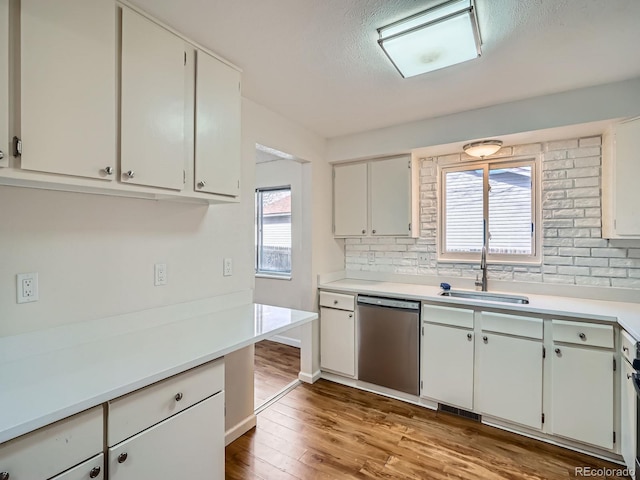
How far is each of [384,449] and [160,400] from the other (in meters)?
1.56

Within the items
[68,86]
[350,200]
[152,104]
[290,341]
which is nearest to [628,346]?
[350,200]

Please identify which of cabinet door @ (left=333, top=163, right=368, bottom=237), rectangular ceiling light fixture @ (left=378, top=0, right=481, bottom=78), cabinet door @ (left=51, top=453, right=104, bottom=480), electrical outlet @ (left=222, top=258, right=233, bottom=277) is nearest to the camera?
cabinet door @ (left=51, top=453, right=104, bottom=480)

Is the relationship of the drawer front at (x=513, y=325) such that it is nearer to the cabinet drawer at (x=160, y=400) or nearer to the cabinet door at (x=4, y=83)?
the cabinet drawer at (x=160, y=400)

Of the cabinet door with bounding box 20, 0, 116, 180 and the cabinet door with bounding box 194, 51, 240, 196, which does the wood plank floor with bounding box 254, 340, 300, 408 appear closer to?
A: the cabinet door with bounding box 194, 51, 240, 196

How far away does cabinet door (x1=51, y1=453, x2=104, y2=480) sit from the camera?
98cm

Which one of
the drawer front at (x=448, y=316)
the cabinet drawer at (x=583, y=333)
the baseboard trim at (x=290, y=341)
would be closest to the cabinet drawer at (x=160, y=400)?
the drawer front at (x=448, y=316)

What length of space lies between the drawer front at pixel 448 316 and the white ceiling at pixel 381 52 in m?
1.62

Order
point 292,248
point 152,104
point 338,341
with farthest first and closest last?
point 292,248
point 338,341
point 152,104

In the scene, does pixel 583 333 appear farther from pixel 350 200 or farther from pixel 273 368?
pixel 273 368

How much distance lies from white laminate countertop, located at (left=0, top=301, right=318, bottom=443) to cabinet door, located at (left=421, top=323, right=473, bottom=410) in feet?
3.96

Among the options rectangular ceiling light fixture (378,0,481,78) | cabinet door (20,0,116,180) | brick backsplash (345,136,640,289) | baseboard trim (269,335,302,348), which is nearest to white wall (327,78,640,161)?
brick backsplash (345,136,640,289)

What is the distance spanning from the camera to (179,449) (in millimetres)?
1316

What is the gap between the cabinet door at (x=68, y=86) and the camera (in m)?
1.08

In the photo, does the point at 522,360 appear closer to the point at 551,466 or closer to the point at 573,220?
the point at 551,466
